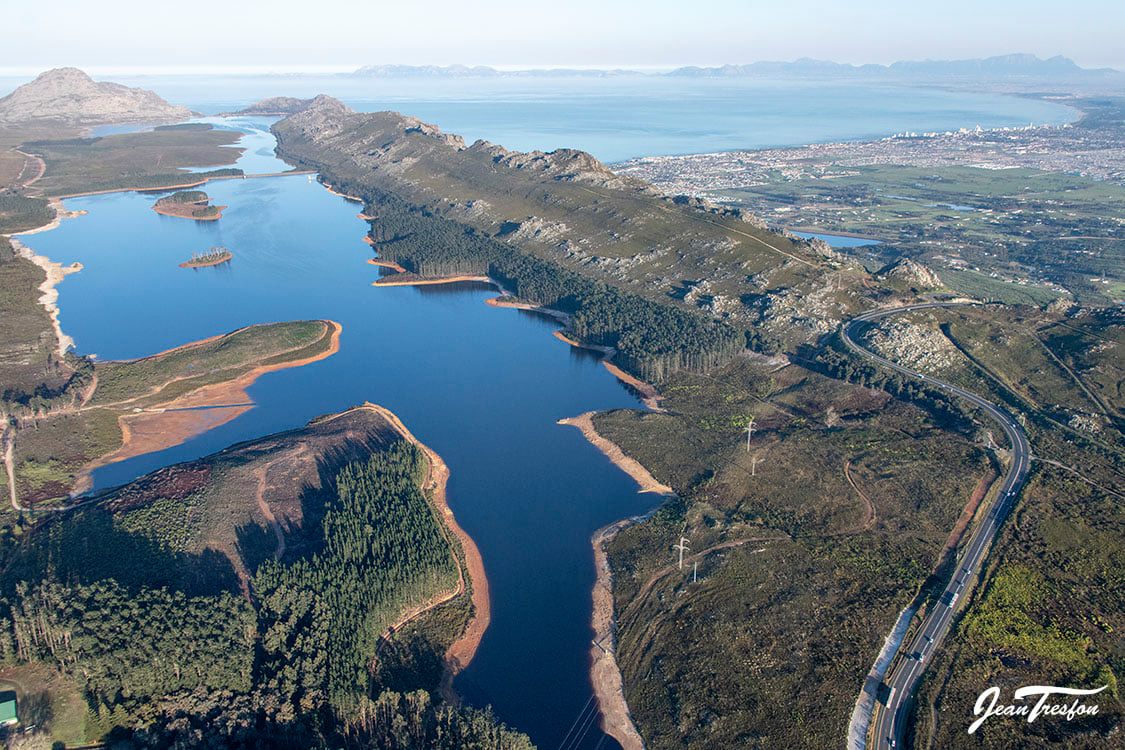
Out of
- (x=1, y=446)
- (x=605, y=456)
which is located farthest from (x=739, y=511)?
(x=1, y=446)

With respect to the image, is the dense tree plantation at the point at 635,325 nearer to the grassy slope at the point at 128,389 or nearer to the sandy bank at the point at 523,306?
the sandy bank at the point at 523,306

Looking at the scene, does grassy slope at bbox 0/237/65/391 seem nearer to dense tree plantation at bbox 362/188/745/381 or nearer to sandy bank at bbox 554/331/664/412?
sandy bank at bbox 554/331/664/412

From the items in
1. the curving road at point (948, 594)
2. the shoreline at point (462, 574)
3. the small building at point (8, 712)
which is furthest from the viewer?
the shoreline at point (462, 574)

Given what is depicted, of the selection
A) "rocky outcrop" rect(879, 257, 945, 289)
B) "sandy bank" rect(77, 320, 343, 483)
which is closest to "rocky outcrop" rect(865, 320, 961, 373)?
"rocky outcrop" rect(879, 257, 945, 289)

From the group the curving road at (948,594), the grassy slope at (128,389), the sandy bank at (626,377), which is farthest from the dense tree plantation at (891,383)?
the grassy slope at (128,389)

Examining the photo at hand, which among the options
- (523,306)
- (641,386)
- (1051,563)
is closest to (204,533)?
(641,386)

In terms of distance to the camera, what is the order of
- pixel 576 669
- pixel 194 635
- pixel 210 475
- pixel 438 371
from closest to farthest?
pixel 194 635, pixel 576 669, pixel 210 475, pixel 438 371

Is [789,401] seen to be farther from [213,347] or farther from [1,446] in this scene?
[1,446]
